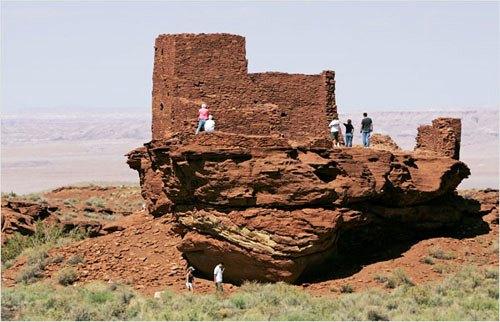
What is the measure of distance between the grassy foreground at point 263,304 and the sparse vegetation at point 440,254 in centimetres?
189

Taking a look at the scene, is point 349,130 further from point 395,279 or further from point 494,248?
point 395,279

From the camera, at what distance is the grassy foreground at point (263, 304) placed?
1845 cm

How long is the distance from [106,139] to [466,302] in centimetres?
16899

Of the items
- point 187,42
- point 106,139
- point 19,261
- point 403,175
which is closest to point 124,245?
point 19,261

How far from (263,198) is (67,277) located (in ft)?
19.0

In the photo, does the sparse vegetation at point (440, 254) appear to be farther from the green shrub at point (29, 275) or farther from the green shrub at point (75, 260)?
the green shrub at point (29, 275)

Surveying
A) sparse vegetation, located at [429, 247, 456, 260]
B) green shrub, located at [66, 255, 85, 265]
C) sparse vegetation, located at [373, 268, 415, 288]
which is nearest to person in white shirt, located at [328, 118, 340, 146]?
sparse vegetation, located at [429, 247, 456, 260]

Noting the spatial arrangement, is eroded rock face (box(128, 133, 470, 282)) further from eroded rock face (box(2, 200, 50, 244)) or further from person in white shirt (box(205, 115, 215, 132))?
eroded rock face (box(2, 200, 50, 244))

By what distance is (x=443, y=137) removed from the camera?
91.4 ft

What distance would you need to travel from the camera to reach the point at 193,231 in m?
23.1

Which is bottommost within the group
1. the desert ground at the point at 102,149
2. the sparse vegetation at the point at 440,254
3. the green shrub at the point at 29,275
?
the desert ground at the point at 102,149

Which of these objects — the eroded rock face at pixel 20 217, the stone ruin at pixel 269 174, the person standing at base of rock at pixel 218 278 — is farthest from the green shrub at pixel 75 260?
the eroded rock face at pixel 20 217

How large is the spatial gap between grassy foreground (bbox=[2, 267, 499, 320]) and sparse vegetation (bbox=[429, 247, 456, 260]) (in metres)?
1.89

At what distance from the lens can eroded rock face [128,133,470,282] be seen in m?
21.8
